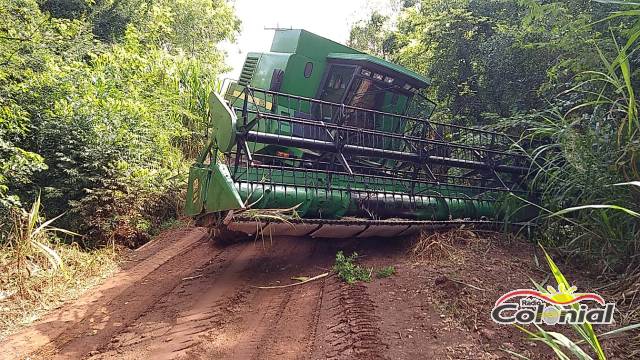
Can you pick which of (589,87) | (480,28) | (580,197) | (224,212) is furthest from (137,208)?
(480,28)

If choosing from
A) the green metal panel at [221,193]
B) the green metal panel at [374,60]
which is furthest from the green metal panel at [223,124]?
the green metal panel at [374,60]

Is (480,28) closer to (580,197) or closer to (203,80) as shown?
(580,197)

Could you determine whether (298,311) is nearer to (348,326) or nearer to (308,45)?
(348,326)

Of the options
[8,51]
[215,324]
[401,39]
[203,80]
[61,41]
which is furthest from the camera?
[401,39]

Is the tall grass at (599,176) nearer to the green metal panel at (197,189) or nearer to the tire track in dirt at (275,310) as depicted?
the tire track in dirt at (275,310)

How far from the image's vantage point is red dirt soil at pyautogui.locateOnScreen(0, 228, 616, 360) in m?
2.64

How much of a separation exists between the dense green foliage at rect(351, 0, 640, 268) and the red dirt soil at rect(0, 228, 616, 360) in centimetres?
68

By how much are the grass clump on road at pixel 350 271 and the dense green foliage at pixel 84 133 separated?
10.3 feet

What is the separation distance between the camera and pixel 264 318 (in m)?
3.20

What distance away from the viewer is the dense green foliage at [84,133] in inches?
196

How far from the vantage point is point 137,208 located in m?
5.91

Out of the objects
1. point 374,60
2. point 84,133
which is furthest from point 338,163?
point 84,133

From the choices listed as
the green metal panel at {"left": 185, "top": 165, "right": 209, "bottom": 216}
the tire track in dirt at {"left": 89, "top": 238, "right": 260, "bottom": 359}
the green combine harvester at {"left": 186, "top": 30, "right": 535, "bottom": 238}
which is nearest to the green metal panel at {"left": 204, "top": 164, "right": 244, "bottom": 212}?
the green combine harvester at {"left": 186, "top": 30, "right": 535, "bottom": 238}

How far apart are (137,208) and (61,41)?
362cm
